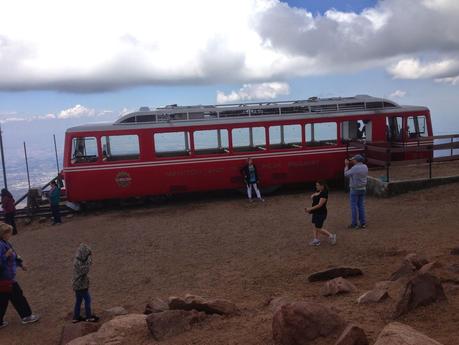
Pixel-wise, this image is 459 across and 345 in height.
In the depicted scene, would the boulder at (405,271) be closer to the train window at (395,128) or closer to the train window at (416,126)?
the train window at (395,128)

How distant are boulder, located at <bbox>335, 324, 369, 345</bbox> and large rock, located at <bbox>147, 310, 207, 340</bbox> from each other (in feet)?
7.55

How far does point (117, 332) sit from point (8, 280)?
2625 mm

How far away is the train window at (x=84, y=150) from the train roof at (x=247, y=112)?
399mm

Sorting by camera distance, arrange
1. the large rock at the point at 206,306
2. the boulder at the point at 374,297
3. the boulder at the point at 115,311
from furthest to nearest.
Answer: the boulder at the point at 115,311 < the large rock at the point at 206,306 < the boulder at the point at 374,297

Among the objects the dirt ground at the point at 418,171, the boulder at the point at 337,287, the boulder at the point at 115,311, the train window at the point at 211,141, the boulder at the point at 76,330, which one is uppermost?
the train window at the point at 211,141

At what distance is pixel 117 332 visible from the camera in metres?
6.16

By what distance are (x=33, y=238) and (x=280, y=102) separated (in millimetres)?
10136

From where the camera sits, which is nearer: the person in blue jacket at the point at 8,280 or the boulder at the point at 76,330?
the boulder at the point at 76,330

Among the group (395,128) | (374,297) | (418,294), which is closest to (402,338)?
(418,294)

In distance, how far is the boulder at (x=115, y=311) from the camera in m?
7.72

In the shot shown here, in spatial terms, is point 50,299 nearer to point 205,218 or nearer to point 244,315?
point 244,315

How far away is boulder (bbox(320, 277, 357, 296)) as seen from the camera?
6.79 m

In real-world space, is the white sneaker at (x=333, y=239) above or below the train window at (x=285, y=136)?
below

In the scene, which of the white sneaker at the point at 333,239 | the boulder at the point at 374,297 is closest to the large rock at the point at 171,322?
the boulder at the point at 374,297
